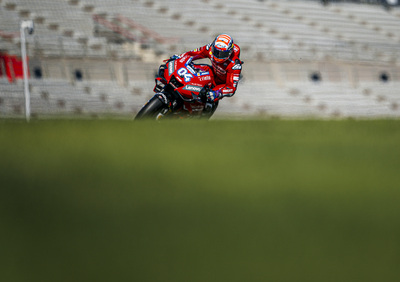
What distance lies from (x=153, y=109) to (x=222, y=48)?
1076mm

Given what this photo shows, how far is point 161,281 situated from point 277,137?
1259 millimetres

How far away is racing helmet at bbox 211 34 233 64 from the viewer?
24.9ft

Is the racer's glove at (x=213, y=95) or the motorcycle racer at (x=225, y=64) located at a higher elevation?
the motorcycle racer at (x=225, y=64)

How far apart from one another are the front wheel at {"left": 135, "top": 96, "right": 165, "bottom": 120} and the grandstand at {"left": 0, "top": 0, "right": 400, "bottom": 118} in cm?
439

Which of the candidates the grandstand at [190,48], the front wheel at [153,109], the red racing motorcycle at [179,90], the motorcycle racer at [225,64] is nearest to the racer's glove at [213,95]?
the motorcycle racer at [225,64]

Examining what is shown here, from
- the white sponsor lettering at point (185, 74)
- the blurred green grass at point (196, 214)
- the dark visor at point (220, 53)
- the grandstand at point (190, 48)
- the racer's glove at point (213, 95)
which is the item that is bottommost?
the grandstand at point (190, 48)

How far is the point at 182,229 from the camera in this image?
1790 millimetres

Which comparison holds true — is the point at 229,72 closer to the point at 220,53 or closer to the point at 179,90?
the point at 220,53

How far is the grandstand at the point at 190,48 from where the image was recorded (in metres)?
13.5

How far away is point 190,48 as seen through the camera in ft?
51.9

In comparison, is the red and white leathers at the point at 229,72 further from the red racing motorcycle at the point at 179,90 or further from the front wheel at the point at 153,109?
the front wheel at the point at 153,109

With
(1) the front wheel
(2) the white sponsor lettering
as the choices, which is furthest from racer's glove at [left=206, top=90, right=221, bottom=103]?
(1) the front wheel

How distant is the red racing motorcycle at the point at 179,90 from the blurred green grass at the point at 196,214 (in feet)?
17.4

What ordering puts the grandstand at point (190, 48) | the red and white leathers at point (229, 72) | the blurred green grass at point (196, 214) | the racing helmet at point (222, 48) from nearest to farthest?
the blurred green grass at point (196, 214) < the racing helmet at point (222, 48) < the red and white leathers at point (229, 72) < the grandstand at point (190, 48)
